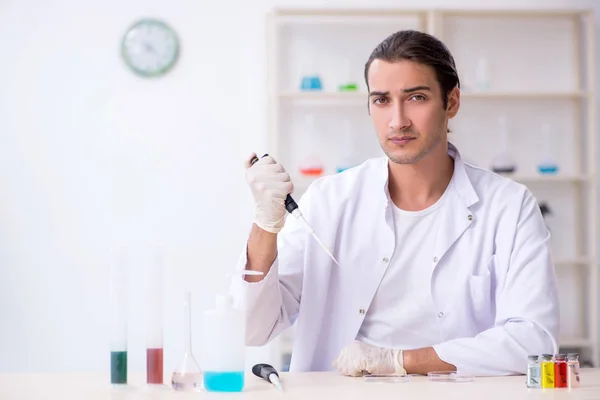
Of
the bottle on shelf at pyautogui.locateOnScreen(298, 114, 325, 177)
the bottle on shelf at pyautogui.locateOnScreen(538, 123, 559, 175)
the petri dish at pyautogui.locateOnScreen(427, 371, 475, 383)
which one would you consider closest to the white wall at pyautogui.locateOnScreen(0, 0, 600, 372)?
the bottle on shelf at pyautogui.locateOnScreen(298, 114, 325, 177)

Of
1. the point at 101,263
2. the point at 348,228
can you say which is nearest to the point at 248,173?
the point at 348,228

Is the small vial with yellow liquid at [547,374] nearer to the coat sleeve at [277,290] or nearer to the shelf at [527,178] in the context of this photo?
the coat sleeve at [277,290]

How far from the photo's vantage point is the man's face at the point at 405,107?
1.95 meters

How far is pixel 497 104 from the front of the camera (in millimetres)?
3908

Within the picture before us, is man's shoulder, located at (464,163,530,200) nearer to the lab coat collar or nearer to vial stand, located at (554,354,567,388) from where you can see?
the lab coat collar

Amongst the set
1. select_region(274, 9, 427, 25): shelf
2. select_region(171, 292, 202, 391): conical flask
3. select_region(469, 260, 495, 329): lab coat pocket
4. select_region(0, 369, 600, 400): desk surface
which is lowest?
select_region(0, 369, 600, 400): desk surface

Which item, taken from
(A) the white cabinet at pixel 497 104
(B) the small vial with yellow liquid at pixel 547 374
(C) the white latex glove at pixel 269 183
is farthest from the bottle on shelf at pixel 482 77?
(B) the small vial with yellow liquid at pixel 547 374

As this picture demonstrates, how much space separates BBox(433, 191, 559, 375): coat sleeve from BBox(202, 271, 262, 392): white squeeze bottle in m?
0.50

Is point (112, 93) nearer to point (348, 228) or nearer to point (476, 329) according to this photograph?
point (348, 228)

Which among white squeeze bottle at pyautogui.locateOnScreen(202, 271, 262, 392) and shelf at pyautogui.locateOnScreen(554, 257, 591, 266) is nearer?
white squeeze bottle at pyautogui.locateOnScreen(202, 271, 262, 392)

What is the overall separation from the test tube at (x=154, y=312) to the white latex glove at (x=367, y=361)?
14.7 inches

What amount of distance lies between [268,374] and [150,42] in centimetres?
268

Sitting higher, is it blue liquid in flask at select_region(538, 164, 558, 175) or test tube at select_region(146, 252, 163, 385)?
blue liquid in flask at select_region(538, 164, 558, 175)

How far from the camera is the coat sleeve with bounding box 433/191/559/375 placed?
168cm
